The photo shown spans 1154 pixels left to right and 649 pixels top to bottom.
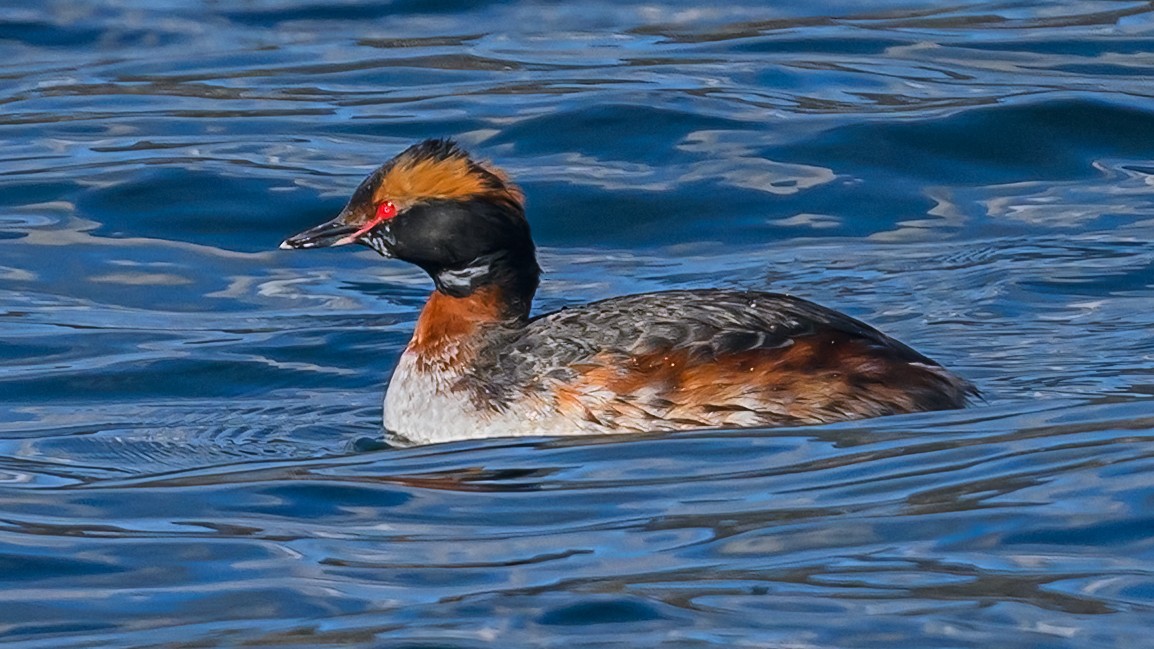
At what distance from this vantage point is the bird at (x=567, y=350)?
7.66 m

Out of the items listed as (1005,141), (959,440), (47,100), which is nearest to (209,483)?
(959,440)

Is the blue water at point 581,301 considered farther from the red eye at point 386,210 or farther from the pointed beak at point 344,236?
the red eye at point 386,210


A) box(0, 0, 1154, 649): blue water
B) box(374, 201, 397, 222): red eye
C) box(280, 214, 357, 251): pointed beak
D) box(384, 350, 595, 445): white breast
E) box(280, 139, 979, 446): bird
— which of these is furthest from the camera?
box(280, 214, 357, 251): pointed beak

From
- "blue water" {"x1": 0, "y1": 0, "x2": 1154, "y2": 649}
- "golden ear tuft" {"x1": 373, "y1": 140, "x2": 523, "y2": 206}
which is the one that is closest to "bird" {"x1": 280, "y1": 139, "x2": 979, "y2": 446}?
"golden ear tuft" {"x1": 373, "y1": 140, "x2": 523, "y2": 206}

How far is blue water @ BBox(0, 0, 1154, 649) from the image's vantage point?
5.45 metres

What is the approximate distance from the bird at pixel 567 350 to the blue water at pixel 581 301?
0.68 ft

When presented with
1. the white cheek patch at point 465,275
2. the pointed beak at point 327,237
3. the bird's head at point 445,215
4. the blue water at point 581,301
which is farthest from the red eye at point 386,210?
the blue water at point 581,301

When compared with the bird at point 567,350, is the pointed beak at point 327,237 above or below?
above

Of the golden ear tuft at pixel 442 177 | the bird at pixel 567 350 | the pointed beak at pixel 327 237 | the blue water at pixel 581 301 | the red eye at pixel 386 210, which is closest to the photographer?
the blue water at pixel 581 301

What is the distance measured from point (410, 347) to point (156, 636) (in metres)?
3.50

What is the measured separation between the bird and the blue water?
0.68 ft

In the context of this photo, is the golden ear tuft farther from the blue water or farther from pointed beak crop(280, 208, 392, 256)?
the blue water

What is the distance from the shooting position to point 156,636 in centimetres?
525

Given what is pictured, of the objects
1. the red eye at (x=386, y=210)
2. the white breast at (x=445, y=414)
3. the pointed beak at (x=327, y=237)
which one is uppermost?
the red eye at (x=386, y=210)
